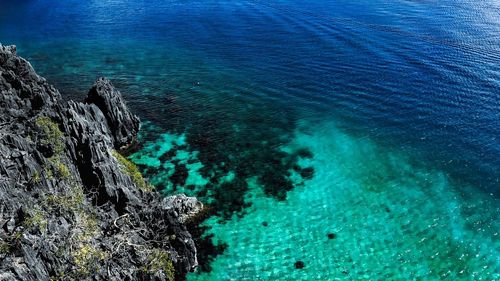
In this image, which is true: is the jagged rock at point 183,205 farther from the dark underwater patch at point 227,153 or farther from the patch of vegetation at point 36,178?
the patch of vegetation at point 36,178

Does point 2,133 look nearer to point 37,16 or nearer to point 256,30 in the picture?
point 256,30

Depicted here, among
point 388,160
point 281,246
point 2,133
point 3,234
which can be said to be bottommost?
point 281,246

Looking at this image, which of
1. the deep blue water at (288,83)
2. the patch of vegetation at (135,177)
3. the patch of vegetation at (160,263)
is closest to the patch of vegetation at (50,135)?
the patch of vegetation at (135,177)

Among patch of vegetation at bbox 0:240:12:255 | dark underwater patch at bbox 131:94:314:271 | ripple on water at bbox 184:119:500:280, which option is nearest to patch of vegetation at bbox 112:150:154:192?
dark underwater patch at bbox 131:94:314:271

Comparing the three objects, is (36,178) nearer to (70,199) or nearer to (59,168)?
(59,168)

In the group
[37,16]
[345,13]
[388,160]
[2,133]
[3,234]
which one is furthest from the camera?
[37,16]

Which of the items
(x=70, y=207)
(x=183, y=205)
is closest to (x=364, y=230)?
(x=183, y=205)

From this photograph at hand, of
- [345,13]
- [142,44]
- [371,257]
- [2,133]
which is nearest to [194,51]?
[142,44]
